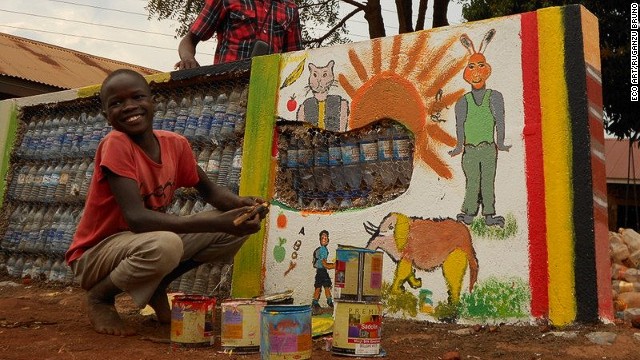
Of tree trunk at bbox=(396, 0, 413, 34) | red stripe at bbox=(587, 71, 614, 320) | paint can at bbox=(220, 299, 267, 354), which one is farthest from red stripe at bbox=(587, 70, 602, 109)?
tree trunk at bbox=(396, 0, 413, 34)

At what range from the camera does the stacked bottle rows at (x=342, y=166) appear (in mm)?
3764

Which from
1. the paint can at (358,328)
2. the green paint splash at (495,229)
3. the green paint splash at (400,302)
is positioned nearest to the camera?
the paint can at (358,328)

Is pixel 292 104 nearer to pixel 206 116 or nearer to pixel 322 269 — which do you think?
pixel 206 116

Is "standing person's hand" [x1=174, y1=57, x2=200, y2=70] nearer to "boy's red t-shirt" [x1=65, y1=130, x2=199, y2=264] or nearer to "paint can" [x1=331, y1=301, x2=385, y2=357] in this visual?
"boy's red t-shirt" [x1=65, y1=130, x2=199, y2=264]

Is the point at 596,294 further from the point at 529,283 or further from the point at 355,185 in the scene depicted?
the point at 355,185

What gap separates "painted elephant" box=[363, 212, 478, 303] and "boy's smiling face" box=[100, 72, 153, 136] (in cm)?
130

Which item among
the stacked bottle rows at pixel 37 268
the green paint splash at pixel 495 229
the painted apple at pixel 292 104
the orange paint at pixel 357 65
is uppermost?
the orange paint at pixel 357 65

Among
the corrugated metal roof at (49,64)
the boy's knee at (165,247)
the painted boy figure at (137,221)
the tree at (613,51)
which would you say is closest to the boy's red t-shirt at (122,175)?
the painted boy figure at (137,221)

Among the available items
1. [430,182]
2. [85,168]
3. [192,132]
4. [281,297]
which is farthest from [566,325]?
[85,168]

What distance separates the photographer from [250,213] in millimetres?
3180

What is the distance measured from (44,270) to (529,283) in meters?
3.95

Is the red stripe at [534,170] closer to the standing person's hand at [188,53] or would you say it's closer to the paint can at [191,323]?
the paint can at [191,323]

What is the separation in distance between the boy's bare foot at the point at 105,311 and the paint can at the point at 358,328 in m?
1.15

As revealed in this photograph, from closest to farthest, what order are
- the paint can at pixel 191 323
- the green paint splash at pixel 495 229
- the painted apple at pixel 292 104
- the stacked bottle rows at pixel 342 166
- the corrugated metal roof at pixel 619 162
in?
1. the paint can at pixel 191 323
2. the green paint splash at pixel 495 229
3. the stacked bottle rows at pixel 342 166
4. the painted apple at pixel 292 104
5. the corrugated metal roof at pixel 619 162
